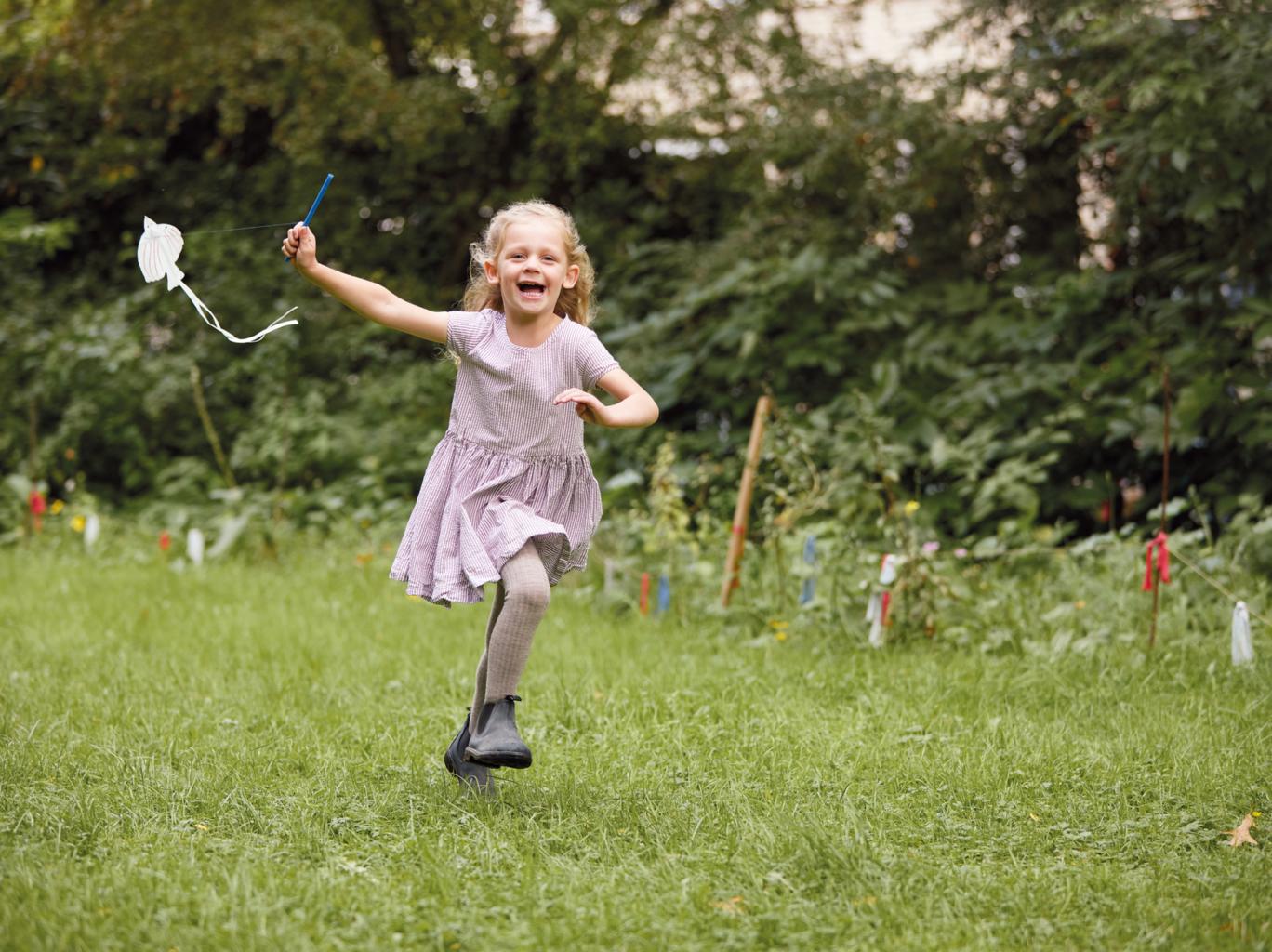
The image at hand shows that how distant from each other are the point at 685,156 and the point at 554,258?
6964mm

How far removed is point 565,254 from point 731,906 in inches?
63.1

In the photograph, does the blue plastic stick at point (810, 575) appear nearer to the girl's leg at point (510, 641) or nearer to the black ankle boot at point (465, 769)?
the black ankle boot at point (465, 769)

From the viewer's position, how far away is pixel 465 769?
3.32m

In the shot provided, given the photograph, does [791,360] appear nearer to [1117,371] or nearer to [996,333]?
[996,333]

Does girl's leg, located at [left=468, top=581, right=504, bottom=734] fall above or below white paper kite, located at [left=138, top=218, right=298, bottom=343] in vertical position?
below

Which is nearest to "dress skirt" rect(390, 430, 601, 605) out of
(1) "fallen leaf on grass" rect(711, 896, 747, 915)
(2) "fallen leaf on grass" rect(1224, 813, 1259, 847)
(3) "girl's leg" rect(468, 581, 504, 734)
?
(3) "girl's leg" rect(468, 581, 504, 734)

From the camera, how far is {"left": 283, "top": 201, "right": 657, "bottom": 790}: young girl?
314 cm

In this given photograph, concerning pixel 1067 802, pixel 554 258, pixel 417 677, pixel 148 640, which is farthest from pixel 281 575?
pixel 1067 802

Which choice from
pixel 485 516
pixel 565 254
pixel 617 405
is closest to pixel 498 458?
pixel 485 516

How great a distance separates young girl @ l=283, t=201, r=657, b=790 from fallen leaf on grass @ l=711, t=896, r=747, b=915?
28.8 inches

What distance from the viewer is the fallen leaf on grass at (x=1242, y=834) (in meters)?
2.92

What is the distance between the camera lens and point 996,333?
24.1 ft

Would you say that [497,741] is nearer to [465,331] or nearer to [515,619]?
[515,619]

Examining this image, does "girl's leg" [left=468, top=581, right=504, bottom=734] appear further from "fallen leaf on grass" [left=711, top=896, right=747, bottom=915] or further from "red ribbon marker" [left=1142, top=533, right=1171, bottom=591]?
"red ribbon marker" [left=1142, top=533, right=1171, bottom=591]
